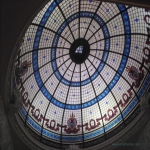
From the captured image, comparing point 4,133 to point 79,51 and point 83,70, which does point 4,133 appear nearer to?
point 83,70

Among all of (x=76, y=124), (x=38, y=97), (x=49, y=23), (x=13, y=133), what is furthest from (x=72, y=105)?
(x=49, y=23)

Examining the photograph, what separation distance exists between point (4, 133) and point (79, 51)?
8.27m

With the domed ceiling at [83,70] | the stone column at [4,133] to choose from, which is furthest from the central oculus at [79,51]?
the stone column at [4,133]

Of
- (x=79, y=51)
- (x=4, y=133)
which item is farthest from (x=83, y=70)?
(x=4, y=133)

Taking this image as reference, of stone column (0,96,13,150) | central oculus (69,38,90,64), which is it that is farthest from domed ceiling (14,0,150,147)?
stone column (0,96,13,150)

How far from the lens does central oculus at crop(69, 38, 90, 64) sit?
15477mm

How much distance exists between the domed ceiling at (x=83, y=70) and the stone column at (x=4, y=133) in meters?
1.64

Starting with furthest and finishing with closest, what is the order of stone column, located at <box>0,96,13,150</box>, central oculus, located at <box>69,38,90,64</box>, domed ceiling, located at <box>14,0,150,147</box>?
central oculus, located at <box>69,38,90,64</box>
domed ceiling, located at <box>14,0,150,147</box>
stone column, located at <box>0,96,13,150</box>

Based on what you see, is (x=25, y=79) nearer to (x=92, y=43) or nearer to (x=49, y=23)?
(x=49, y=23)

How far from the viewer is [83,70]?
1670 centimetres

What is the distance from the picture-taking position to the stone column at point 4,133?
1087 centimetres

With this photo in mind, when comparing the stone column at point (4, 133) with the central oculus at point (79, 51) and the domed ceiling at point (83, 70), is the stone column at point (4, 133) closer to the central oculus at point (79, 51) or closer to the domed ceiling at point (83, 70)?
the domed ceiling at point (83, 70)

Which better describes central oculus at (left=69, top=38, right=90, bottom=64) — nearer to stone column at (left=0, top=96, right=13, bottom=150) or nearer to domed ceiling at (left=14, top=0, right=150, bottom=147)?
domed ceiling at (left=14, top=0, right=150, bottom=147)

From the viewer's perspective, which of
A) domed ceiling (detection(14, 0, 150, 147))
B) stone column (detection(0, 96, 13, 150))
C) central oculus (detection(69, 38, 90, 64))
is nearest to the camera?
stone column (detection(0, 96, 13, 150))
